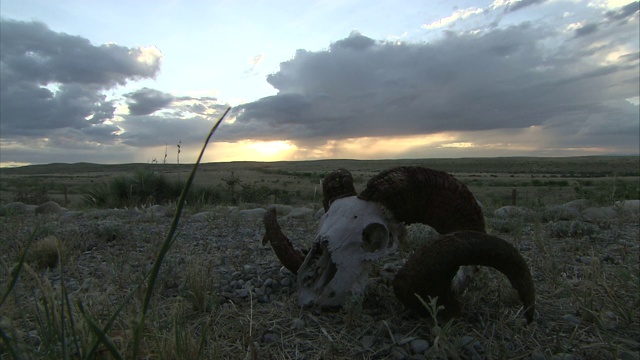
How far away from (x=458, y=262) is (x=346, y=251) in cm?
91

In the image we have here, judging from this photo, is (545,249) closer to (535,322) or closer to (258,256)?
(535,322)

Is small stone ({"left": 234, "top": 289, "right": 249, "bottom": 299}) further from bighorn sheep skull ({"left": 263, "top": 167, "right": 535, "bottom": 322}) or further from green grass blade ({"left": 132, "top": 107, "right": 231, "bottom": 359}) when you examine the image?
green grass blade ({"left": 132, "top": 107, "right": 231, "bottom": 359})

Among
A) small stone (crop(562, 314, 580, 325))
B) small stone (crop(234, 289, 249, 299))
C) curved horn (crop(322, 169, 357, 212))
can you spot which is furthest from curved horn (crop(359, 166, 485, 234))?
small stone (crop(234, 289, 249, 299))

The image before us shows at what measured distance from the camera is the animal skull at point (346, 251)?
3.17m

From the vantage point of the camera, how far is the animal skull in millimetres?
3168

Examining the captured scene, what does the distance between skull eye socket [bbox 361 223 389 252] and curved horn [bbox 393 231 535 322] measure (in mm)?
492

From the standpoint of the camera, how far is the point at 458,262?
8.87 feet

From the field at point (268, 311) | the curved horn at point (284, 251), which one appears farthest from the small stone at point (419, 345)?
the curved horn at point (284, 251)

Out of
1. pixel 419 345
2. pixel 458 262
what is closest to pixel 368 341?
pixel 419 345

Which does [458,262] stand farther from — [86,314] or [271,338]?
[86,314]

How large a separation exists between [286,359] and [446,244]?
134 centimetres

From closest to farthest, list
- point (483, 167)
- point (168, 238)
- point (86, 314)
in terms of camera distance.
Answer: point (168, 238)
point (86, 314)
point (483, 167)

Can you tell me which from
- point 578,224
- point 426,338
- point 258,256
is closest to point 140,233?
point 258,256

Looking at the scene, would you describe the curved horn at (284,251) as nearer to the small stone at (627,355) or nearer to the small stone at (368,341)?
the small stone at (368,341)
